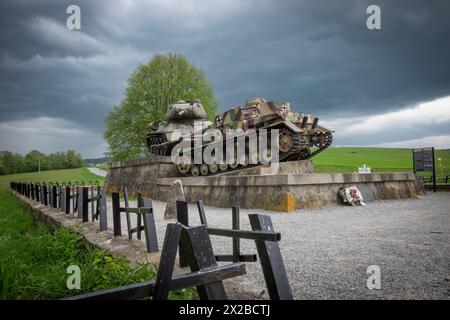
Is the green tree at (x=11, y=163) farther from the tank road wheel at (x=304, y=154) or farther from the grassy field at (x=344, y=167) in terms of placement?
the tank road wheel at (x=304, y=154)

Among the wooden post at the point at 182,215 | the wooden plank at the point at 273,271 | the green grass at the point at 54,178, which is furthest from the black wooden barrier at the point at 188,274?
the green grass at the point at 54,178

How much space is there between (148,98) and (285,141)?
1582 centimetres

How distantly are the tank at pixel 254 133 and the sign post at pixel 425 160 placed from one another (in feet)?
15.9

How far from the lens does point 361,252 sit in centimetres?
422

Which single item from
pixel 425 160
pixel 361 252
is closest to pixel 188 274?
pixel 361 252

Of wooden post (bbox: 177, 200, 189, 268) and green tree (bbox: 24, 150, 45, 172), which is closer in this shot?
wooden post (bbox: 177, 200, 189, 268)

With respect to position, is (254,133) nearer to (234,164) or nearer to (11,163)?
(234,164)

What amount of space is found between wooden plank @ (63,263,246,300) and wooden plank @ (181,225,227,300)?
0.05m

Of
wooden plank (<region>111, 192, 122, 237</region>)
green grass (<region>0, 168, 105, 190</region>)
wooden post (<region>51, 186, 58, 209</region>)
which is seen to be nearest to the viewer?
wooden plank (<region>111, 192, 122, 237</region>)

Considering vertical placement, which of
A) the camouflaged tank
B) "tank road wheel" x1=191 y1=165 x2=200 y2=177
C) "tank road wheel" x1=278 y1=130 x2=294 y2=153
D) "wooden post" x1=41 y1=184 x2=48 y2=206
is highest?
the camouflaged tank

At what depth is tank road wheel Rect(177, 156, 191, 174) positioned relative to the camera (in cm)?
1590

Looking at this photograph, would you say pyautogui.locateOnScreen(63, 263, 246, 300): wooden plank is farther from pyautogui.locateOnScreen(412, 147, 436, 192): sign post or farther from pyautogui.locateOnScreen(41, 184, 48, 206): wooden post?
pyautogui.locateOnScreen(412, 147, 436, 192): sign post

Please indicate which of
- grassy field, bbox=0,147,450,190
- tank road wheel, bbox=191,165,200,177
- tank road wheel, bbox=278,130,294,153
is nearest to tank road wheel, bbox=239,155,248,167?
tank road wheel, bbox=278,130,294,153
